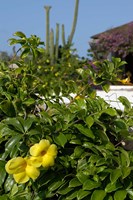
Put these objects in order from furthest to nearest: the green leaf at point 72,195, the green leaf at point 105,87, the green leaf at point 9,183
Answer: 1. the green leaf at point 105,87
2. the green leaf at point 9,183
3. the green leaf at point 72,195

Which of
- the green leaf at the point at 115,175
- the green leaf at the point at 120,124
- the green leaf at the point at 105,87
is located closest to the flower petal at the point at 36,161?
the green leaf at the point at 115,175

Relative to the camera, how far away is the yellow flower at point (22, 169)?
1.45 m

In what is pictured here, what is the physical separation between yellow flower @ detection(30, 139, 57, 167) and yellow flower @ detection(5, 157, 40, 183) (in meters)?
0.02

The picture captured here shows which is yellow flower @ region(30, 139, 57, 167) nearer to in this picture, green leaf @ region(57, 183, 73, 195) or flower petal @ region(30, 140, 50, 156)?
flower petal @ region(30, 140, 50, 156)

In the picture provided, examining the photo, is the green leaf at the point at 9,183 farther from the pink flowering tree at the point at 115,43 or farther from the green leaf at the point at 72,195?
the pink flowering tree at the point at 115,43

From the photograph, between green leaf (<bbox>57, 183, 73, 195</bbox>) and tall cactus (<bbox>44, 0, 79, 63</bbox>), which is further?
tall cactus (<bbox>44, 0, 79, 63</bbox>)

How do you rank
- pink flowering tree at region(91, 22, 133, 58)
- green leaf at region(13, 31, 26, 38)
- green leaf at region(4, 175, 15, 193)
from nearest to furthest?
green leaf at region(4, 175, 15, 193), green leaf at region(13, 31, 26, 38), pink flowering tree at region(91, 22, 133, 58)

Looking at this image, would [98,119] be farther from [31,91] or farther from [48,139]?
[31,91]

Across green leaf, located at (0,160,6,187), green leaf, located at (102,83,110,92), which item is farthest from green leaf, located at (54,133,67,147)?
green leaf, located at (102,83,110,92)

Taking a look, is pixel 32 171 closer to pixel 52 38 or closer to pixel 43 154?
pixel 43 154

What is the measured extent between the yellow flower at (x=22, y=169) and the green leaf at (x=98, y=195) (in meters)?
0.18

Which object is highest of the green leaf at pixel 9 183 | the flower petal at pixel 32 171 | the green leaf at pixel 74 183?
the flower petal at pixel 32 171

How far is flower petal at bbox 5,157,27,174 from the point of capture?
1452 millimetres

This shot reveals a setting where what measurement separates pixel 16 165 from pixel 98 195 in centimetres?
26
